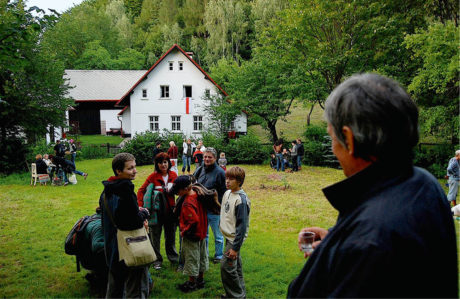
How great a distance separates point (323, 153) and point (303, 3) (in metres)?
10.1

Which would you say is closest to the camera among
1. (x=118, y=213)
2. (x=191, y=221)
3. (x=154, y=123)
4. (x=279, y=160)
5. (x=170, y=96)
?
(x=118, y=213)

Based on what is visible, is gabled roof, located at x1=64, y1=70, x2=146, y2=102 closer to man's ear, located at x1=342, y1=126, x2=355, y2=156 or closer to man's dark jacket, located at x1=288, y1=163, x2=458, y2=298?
man's ear, located at x1=342, y1=126, x2=355, y2=156

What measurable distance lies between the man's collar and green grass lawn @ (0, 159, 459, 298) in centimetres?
446

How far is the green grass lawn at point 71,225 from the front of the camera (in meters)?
5.50

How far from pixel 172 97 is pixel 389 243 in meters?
31.2

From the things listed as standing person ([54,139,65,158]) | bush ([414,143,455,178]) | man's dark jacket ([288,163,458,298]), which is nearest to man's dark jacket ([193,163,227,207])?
man's dark jacket ([288,163,458,298])

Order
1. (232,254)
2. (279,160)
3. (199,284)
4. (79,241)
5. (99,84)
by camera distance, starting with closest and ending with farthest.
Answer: (232,254)
(79,241)
(199,284)
(279,160)
(99,84)

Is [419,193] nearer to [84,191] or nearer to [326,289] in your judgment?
[326,289]

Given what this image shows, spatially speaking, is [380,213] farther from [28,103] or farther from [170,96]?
[170,96]

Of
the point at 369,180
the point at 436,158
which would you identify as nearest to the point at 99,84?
the point at 436,158

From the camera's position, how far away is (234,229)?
4.61 m

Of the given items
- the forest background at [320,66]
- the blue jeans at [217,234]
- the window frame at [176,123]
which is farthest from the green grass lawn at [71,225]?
the window frame at [176,123]

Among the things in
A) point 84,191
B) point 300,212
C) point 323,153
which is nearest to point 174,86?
point 323,153

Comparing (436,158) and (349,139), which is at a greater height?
(349,139)
